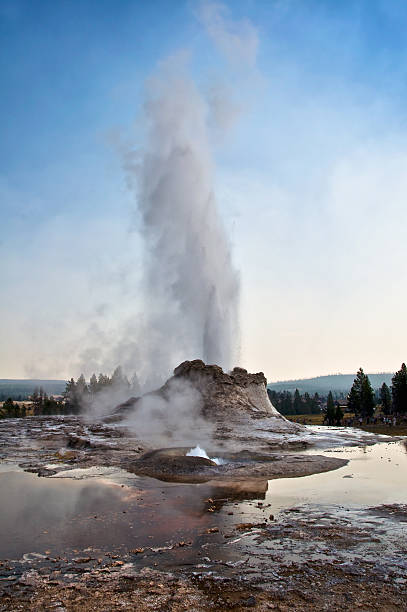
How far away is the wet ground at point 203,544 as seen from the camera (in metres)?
8.88

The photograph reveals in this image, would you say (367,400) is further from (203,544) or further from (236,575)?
(236,575)

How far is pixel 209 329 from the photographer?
5722 centimetres

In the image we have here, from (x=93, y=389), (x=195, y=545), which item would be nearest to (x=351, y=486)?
(x=195, y=545)

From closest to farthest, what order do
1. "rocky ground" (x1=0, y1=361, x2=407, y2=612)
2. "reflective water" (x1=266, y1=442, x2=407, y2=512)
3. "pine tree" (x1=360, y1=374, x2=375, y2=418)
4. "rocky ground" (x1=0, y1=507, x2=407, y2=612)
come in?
"rocky ground" (x1=0, y1=507, x2=407, y2=612) < "rocky ground" (x1=0, y1=361, x2=407, y2=612) < "reflective water" (x1=266, y1=442, x2=407, y2=512) < "pine tree" (x1=360, y1=374, x2=375, y2=418)

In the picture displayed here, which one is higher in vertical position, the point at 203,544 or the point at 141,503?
the point at 203,544

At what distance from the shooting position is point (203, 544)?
1215 cm

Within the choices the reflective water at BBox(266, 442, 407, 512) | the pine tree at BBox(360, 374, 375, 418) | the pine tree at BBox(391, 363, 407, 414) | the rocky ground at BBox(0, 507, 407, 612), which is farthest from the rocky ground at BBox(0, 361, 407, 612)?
the pine tree at BBox(360, 374, 375, 418)

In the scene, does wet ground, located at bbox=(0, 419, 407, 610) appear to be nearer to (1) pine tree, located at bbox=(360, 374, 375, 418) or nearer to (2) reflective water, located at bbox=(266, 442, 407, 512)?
(2) reflective water, located at bbox=(266, 442, 407, 512)

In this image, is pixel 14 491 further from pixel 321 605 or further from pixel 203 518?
pixel 321 605

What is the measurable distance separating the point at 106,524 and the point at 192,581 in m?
5.87

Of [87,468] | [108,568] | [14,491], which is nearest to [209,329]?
[87,468]

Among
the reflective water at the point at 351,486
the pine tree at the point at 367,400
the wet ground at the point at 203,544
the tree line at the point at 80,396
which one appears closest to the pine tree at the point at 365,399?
the pine tree at the point at 367,400

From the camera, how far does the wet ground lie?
29.1 ft

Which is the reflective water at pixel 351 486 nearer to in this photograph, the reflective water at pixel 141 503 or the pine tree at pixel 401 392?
the reflective water at pixel 141 503
